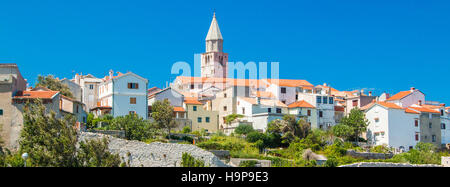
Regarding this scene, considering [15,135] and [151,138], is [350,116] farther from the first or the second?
[15,135]

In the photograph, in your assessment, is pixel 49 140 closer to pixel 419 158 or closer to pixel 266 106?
pixel 419 158

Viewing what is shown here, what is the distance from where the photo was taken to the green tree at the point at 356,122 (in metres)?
66.4

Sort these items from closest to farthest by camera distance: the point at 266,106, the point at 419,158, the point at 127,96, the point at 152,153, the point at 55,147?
the point at 55,147, the point at 152,153, the point at 419,158, the point at 127,96, the point at 266,106

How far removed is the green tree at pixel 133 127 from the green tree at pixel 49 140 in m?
11.4

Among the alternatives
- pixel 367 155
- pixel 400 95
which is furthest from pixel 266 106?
pixel 400 95

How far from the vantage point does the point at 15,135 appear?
4281cm

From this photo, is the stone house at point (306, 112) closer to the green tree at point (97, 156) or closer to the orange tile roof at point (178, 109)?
the orange tile roof at point (178, 109)

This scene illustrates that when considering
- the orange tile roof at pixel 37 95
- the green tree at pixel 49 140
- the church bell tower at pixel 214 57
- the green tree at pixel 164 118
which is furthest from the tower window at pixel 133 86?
the church bell tower at pixel 214 57

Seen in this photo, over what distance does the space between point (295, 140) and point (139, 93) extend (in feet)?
49.7

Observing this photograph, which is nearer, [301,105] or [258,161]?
[258,161]

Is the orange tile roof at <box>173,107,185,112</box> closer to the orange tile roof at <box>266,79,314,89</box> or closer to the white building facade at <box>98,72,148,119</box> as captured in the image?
the white building facade at <box>98,72,148,119</box>

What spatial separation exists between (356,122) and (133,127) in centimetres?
2792

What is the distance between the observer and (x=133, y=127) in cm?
4775
